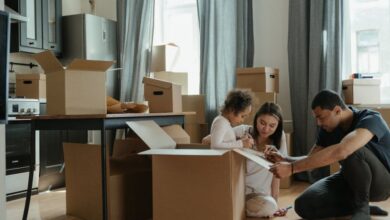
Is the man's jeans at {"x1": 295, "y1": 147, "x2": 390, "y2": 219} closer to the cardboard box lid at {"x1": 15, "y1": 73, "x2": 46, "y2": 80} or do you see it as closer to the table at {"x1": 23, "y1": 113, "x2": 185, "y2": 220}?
the table at {"x1": 23, "y1": 113, "x2": 185, "y2": 220}

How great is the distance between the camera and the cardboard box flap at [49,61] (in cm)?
233

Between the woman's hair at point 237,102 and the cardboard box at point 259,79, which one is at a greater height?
the cardboard box at point 259,79

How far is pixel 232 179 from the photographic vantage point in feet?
6.47

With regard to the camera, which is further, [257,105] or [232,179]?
[257,105]

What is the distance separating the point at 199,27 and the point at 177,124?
5.38 ft

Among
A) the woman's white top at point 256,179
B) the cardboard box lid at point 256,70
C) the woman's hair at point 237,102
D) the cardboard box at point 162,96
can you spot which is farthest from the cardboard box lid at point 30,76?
the woman's white top at point 256,179

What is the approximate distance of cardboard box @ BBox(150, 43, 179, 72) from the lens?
4488 millimetres

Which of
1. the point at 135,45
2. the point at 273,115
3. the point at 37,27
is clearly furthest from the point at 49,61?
the point at 135,45

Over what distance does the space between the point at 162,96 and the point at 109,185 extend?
84 cm

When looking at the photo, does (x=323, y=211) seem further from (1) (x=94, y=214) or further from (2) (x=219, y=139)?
(1) (x=94, y=214)

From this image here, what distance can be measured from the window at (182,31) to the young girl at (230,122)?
2045 mm

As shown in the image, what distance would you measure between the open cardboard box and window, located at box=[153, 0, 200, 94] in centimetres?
262

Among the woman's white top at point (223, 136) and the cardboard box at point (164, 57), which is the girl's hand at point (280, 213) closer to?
the woman's white top at point (223, 136)

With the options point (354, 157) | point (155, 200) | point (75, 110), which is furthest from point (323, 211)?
point (75, 110)
